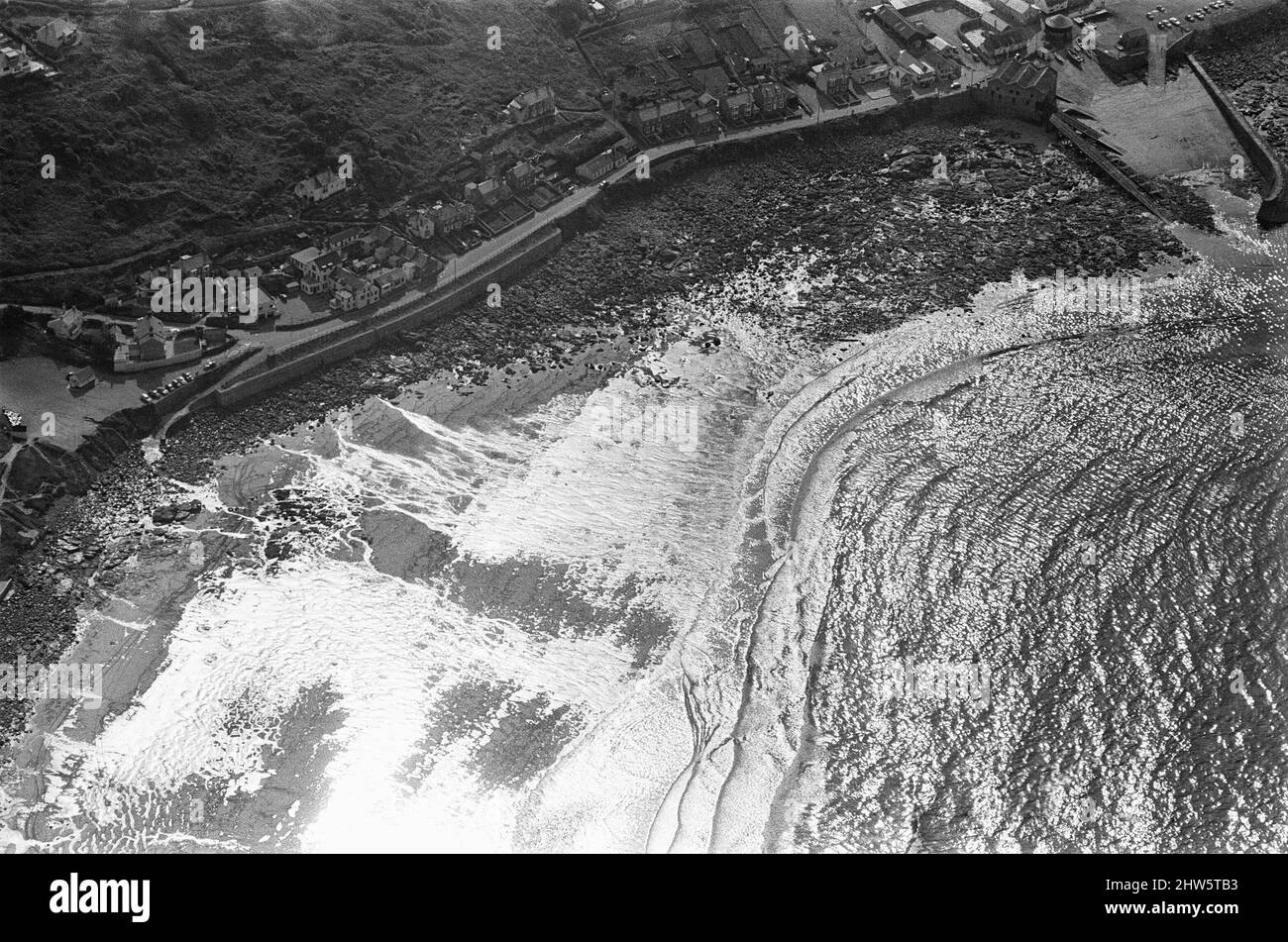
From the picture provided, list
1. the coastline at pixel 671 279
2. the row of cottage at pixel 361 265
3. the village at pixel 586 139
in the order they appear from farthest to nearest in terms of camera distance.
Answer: the row of cottage at pixel 361 265 < the village at pixel 586 139 < the coastline at pixel 671 279

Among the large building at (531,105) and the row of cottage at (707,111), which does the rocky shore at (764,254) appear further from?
the large building at (531,105)

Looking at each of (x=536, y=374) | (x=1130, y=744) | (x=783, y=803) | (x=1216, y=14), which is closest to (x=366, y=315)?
(x=536, y=374)

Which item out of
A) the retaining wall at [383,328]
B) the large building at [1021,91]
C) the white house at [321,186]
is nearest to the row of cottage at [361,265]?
the retaining wall at [383,328]

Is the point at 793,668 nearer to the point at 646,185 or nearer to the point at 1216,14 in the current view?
the point at 646,185

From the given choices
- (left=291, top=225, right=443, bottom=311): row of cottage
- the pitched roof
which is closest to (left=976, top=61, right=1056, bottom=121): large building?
the pitched roof

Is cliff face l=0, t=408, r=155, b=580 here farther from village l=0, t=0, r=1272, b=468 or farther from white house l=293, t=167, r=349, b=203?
white house l=293, t=167, r=349, b=203
